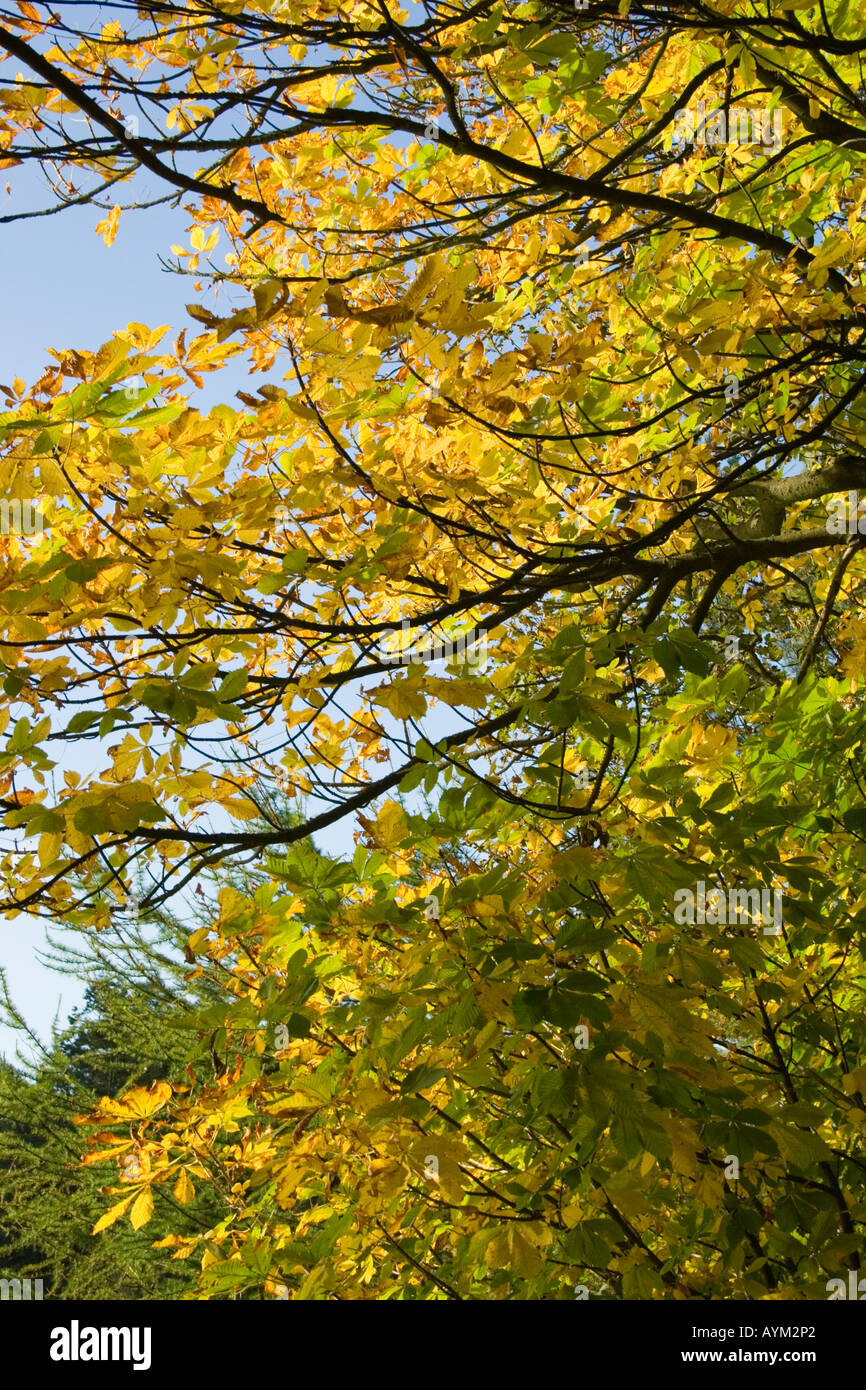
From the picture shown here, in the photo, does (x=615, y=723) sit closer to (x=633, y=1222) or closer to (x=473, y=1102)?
(x=473, y=1102)

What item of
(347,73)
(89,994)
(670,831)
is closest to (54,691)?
(670,831)

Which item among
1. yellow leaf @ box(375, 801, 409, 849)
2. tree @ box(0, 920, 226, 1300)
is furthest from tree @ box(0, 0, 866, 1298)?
tree @ box(0, 920, 226, 1300)

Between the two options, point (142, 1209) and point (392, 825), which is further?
point (142, 1209)

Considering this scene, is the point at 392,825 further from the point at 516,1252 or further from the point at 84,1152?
the point at 84,1152

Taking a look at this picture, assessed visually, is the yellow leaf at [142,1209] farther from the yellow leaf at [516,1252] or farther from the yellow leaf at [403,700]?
the yellow leaf at [403,700]

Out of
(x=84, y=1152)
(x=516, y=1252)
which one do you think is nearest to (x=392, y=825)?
(x=516, y=1252)

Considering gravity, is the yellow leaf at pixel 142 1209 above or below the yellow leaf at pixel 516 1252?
above

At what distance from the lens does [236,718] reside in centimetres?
199

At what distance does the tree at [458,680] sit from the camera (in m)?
2.02

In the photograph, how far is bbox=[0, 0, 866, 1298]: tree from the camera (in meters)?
2.02

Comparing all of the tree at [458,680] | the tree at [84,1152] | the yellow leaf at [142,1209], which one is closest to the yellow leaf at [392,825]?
the tree at [458,680]

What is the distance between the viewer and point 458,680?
7.12ft
